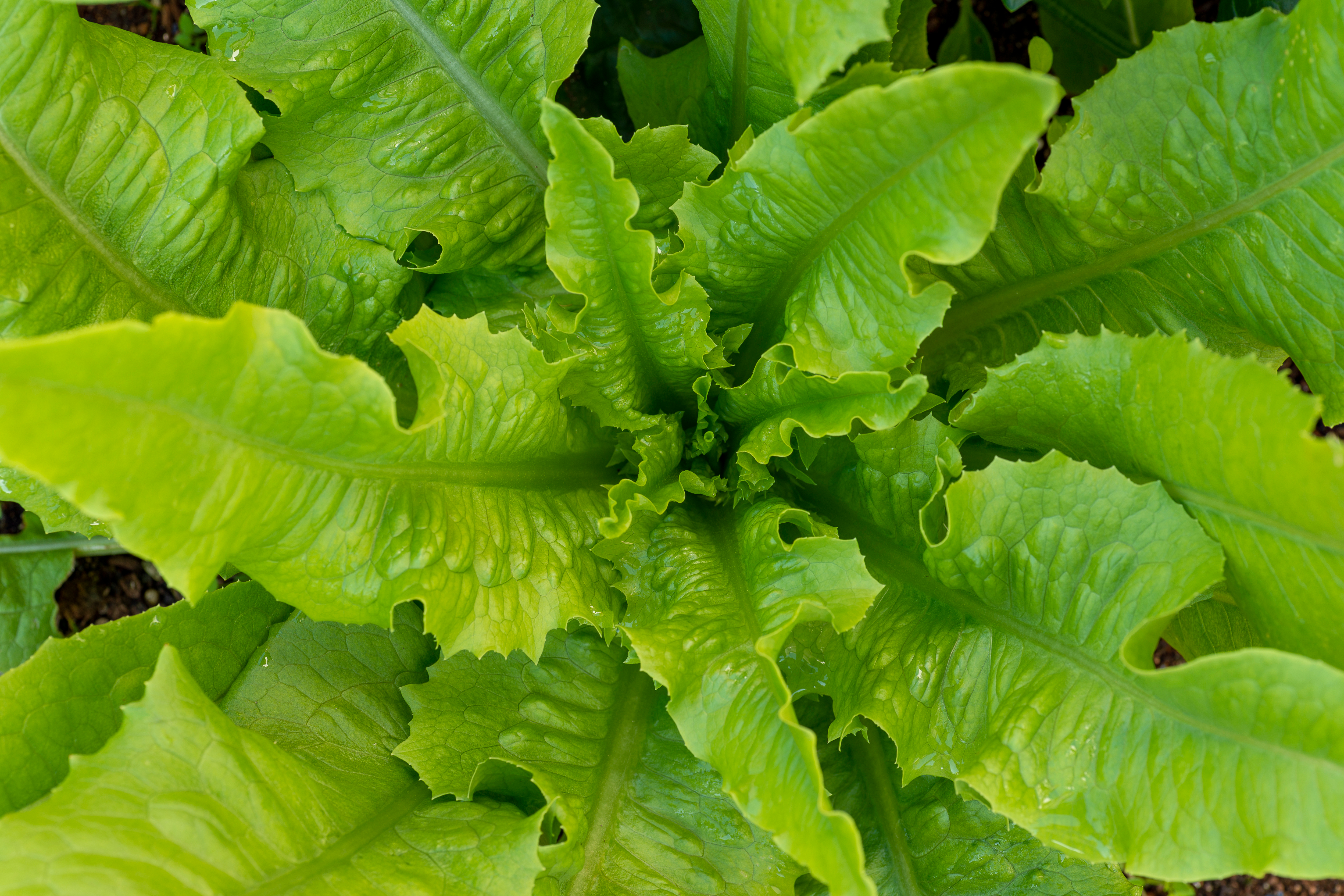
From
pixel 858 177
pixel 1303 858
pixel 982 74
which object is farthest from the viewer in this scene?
pixel 858 177

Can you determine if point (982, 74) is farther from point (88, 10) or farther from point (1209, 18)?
point (88, 10)

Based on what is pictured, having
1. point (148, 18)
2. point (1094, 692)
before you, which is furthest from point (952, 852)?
point (148, 18)

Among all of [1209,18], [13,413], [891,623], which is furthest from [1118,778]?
[1209,18]

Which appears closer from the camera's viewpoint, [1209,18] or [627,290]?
[627,290]

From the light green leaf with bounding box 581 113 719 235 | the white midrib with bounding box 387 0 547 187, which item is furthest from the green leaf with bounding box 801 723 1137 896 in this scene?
the white midrib with bounding box 387 0 547 187

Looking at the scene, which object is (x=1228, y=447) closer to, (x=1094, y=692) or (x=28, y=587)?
(x=1094, y=692)

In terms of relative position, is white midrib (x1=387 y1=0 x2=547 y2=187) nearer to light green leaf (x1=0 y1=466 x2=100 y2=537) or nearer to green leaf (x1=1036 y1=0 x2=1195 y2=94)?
light green leaf (x1=0 y1=466 x2=100 y2=537)
